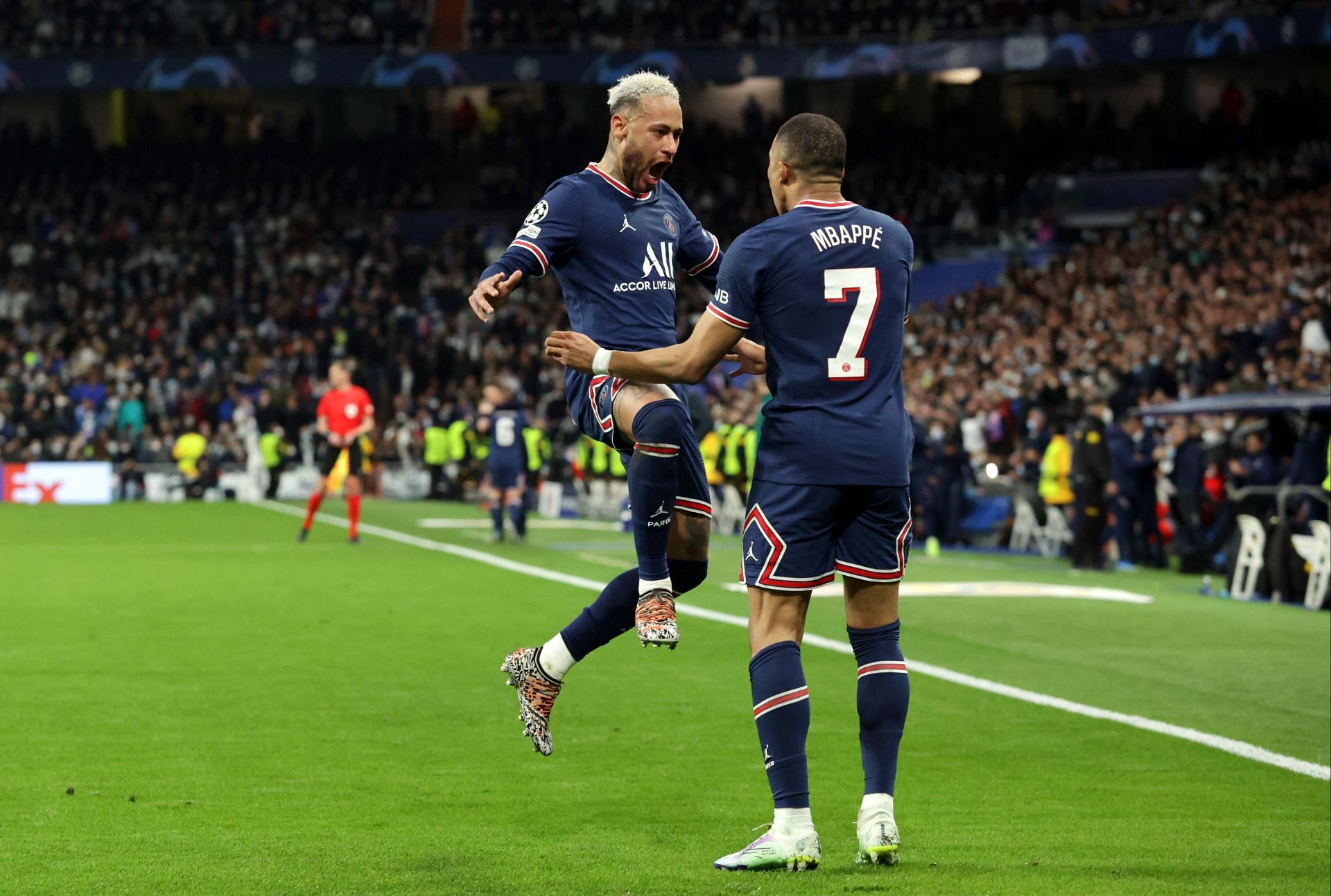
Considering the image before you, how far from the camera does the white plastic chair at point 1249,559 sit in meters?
17.2

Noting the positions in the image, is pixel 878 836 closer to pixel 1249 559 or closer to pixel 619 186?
pixel 619 186

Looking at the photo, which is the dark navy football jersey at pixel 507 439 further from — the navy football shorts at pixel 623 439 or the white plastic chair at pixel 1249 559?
the navy football shorts at pixel 623 439

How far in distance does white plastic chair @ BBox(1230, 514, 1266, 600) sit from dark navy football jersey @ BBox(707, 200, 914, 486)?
12.5m

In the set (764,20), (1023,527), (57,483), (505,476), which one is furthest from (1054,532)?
(764,20)

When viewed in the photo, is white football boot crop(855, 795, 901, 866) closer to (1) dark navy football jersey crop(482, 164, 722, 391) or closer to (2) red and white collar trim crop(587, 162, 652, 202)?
(1) dark navy football jersey crop(482, 164, 722, 391)

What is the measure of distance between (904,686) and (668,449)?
1.22 metres

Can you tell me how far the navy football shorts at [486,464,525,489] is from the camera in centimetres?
2291

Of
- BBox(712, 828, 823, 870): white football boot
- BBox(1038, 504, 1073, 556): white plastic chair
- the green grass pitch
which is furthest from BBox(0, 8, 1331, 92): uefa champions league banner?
BBox(712, 828, 823, 870): white football boot

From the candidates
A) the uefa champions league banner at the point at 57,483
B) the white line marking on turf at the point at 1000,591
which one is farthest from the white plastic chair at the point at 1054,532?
the uefa champions league banner at the point at 57,483

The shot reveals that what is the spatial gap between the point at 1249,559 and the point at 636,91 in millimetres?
12708

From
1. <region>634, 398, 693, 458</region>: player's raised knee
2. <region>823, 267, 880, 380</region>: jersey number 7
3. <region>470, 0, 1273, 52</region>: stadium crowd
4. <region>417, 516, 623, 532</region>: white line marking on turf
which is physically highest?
<region>470, 0, 1273, 52</region>: stadium crowd

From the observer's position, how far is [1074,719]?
374 inches

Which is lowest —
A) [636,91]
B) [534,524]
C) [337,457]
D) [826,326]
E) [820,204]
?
[534,524]

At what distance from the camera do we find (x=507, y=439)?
2306 centimetres
